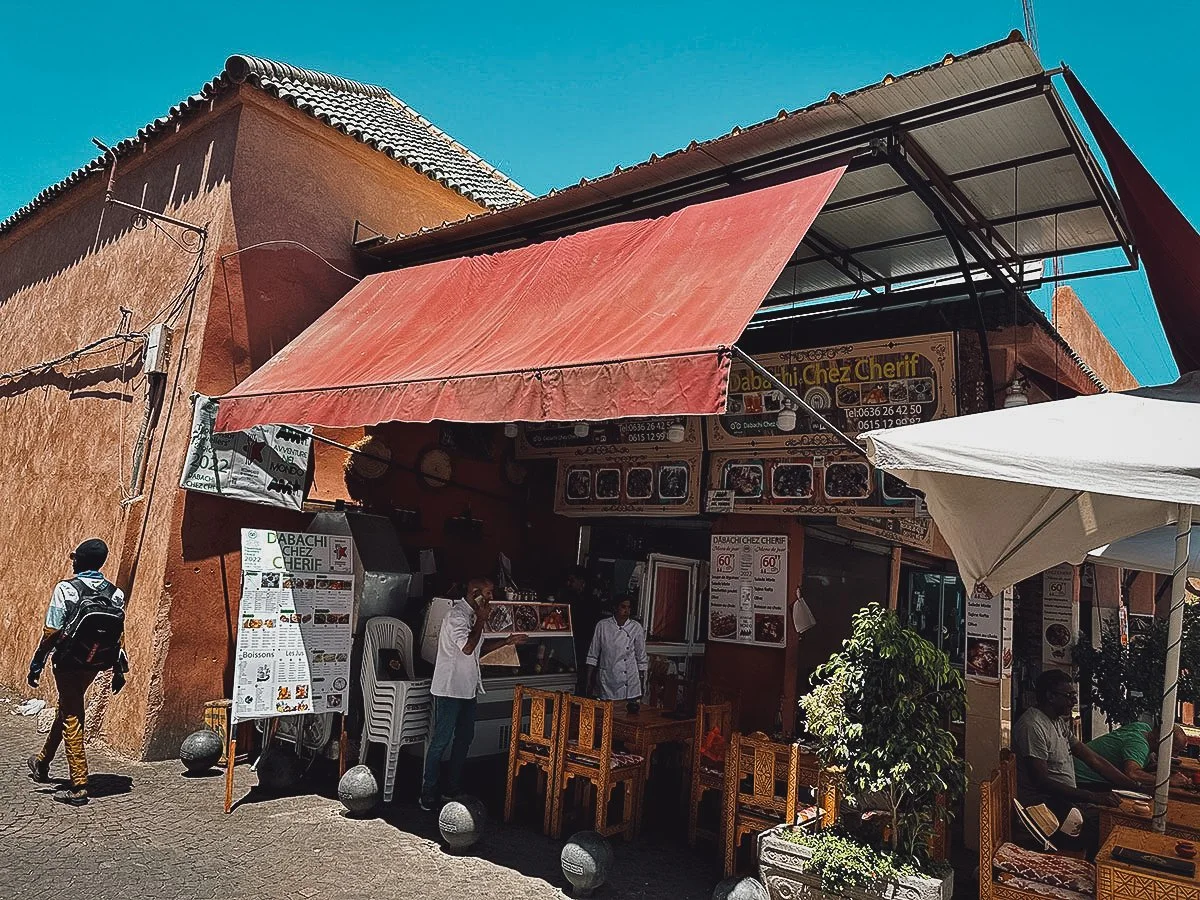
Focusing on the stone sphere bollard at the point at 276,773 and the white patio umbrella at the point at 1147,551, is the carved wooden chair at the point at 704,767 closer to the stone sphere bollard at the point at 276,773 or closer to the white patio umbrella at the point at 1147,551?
the stone sphere bollard at the point at 276,773

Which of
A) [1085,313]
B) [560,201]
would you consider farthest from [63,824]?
[1085,313]

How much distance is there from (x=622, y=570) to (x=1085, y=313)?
370 inches

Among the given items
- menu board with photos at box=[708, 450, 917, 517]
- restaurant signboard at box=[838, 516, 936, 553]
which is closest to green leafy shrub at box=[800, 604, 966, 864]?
menu board with photos at box=[708, 450, 917, 517]

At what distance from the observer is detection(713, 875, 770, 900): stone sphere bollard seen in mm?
4277

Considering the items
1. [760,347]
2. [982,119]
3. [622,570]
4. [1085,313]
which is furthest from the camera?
[1085,313]

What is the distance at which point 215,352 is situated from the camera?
772 cm

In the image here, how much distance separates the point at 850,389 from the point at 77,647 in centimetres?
637

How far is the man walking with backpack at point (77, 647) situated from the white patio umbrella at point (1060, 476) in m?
5.50

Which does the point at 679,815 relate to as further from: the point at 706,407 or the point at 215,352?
the point at 215,352

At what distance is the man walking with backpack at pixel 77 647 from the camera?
594cm

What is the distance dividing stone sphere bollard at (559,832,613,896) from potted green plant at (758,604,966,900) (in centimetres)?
104

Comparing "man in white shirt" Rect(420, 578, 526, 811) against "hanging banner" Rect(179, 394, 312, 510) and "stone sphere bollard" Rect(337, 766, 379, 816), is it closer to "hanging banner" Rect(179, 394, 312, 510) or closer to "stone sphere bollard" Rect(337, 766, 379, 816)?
"stone sphere bollard" Rect(337, 766, 379, 816)

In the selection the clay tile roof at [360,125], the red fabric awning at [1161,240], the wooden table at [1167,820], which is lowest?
the wooden table at [1167,820]

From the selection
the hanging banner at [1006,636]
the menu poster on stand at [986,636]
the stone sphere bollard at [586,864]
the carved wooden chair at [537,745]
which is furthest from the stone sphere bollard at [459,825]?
the hanging banner at [1006,636]
